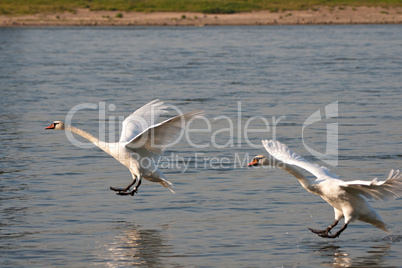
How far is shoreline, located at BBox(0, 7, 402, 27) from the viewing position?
7175 cm

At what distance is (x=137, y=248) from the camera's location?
9.59 meters

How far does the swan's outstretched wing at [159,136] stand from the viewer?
34.8ft

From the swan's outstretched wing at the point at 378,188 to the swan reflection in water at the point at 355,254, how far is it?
0.70m

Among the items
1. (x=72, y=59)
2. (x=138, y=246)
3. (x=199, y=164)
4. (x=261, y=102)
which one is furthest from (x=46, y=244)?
(x=72, y=59)

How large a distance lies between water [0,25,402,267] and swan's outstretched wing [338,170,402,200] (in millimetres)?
740

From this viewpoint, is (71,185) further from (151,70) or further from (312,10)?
(312,10)

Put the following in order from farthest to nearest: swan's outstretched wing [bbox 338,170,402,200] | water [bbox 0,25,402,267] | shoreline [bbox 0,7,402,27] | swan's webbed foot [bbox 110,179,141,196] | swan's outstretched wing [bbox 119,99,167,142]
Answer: shoreline [bbox 0,7,402,27], swan's outstretched wing [bbox 119,99,167,142], swan's webbed foot [bbox 110,179,141,196], water [bbox 0,25,402,267], swan's outstretched wing [bbox 338,170,402,200]

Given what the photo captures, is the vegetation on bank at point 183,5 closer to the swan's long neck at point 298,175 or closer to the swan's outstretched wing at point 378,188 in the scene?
the swan's long neck at point 298,175

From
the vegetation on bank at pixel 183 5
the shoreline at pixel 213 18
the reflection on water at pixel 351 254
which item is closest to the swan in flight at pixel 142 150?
the reflection on water at pixel 351 254
